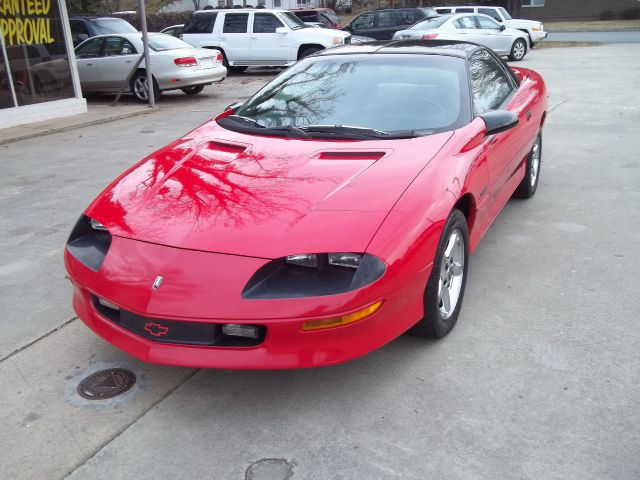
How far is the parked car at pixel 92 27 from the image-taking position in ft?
44.1

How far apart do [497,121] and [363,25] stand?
1829 centimetres

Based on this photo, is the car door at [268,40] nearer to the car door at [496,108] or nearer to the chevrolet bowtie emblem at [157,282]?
the car door at [496,108]

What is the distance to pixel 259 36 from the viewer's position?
16.4 metres

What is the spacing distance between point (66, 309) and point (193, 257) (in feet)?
5.06

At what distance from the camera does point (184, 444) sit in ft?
8.34

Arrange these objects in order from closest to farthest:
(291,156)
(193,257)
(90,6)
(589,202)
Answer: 1. (193,257)
2. (291,156)
3. (589,202)
4. (90,6)

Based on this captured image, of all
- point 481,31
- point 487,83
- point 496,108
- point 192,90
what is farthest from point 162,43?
point 481,31

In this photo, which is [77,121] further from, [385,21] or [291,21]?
[385,21]

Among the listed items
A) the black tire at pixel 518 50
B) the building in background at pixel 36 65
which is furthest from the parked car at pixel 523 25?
the building in background at pixel 36 65

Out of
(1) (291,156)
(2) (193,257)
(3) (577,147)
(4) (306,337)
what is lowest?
(3) (577,147)

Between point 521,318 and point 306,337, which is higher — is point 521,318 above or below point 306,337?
below

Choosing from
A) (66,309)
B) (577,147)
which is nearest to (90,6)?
(577,147)

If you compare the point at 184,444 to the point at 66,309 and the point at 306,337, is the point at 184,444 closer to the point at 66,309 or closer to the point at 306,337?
the point at 306,337

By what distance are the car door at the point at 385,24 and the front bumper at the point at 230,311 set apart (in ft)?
62.3
